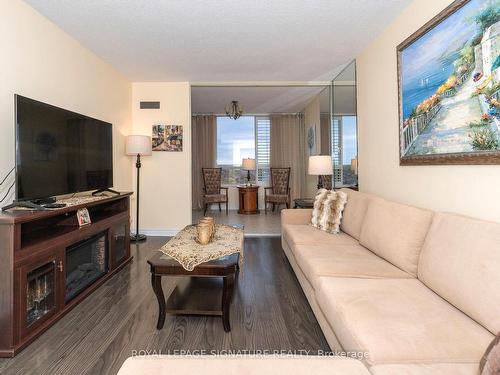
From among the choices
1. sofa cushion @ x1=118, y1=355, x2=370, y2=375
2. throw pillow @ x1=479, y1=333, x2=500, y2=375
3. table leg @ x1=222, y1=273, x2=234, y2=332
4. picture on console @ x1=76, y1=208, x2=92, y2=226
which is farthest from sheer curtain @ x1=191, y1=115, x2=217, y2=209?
throw pillow @ x1=479, y1=333, x2=500, y2=375

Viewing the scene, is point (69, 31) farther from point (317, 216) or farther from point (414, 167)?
point (414, 167)

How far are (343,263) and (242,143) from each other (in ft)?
18.8

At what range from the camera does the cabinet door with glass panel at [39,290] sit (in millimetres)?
1653

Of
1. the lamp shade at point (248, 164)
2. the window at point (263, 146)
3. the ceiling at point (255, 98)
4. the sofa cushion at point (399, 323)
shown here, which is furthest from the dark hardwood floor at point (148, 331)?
the window at point (263, 146)

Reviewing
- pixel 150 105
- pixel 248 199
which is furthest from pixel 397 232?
pixel 248 199

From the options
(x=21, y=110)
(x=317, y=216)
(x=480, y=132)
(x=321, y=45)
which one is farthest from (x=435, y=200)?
(x=21, y=110)

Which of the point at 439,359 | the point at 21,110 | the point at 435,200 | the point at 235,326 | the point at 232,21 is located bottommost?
the point at 235,326

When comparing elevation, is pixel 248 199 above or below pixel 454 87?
below

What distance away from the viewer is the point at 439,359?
0.98 meters

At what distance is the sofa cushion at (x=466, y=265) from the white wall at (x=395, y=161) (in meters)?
0.33

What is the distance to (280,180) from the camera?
6797 mm

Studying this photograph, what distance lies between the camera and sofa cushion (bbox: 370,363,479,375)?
0.92 meters

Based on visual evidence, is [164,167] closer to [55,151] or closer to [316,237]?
[55,151]

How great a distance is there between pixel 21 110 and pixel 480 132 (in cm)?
299
